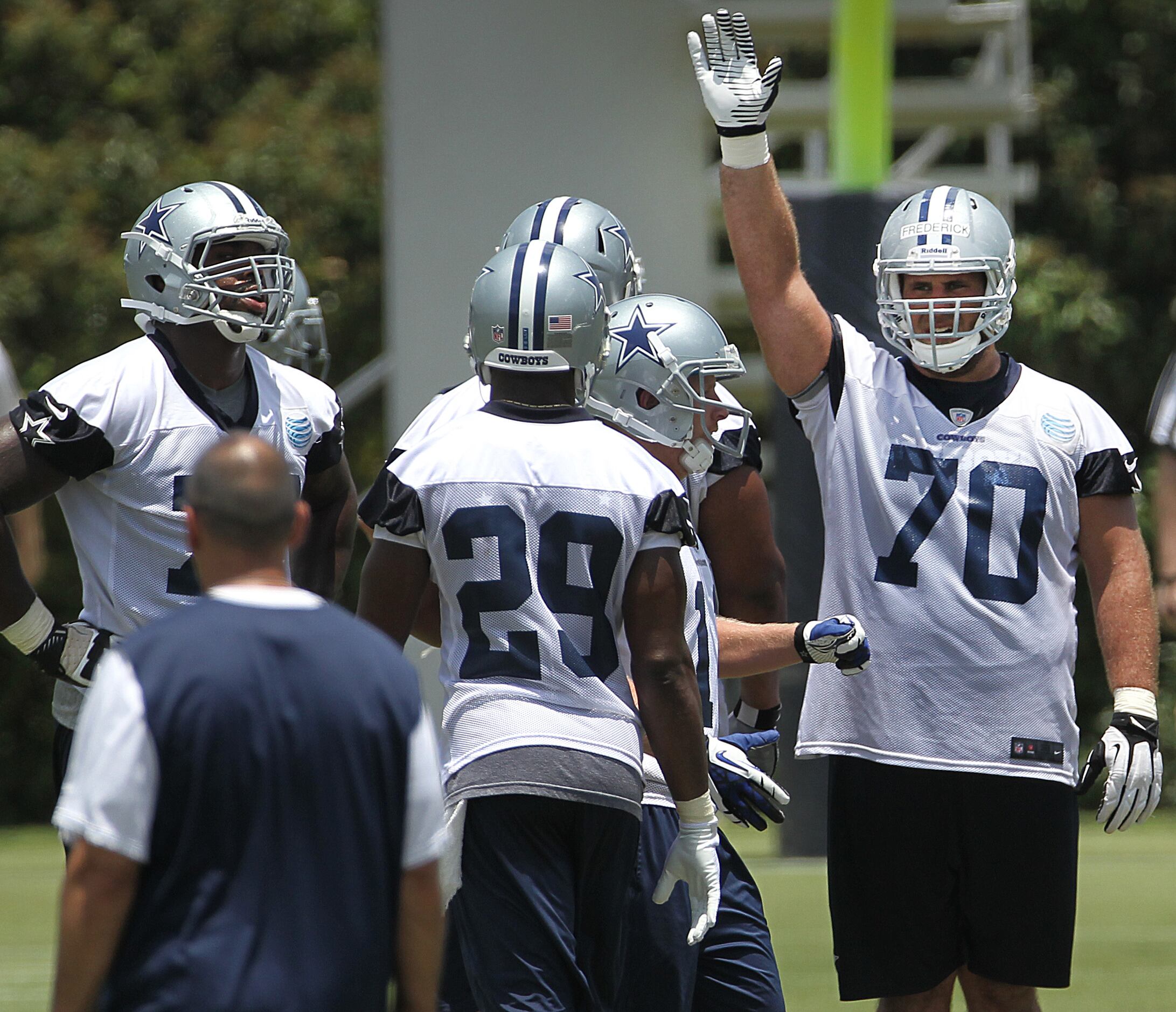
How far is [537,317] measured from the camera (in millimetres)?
3654

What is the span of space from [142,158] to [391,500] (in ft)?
47.3

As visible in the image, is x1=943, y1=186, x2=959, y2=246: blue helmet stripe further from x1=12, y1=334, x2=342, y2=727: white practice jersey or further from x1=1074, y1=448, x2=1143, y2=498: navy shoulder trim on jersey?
x1=12, y1=334, x2=342, y2=727: white practice jersey

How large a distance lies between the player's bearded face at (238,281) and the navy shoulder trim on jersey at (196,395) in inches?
6.4

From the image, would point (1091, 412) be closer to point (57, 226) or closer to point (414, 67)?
point (414, 67)

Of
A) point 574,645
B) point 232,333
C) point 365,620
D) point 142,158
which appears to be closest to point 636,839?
point 574,645

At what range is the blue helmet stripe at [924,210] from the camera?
4.43 m

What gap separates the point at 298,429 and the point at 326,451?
137 mm

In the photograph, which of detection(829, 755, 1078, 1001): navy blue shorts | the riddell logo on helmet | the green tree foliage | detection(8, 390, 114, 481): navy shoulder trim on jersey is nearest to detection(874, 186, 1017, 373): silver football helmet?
the riddell logo on helmet

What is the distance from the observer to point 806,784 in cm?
999

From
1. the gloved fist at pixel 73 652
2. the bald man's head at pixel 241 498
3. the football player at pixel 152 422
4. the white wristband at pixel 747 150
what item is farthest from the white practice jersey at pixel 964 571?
the bald man's head at pixel 241 498

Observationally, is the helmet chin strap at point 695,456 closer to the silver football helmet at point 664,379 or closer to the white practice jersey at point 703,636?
the silver football helmet at point 664,379

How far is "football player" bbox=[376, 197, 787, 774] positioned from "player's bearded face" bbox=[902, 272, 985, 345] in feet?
1.58

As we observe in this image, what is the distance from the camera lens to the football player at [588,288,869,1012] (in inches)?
150

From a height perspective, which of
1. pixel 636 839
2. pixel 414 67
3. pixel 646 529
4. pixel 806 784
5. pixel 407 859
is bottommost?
pixel 806 784
